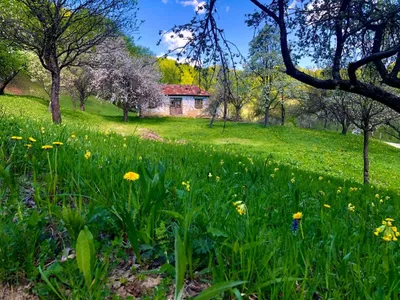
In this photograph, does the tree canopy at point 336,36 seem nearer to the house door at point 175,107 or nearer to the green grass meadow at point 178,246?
the green grass meadow at point 178,246

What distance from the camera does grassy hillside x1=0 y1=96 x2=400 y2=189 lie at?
16417 mm

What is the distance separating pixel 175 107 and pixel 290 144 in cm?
3338

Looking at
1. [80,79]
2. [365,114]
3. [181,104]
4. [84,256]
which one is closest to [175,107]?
[181,104]

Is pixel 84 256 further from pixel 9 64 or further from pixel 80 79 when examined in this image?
pixel 80 79

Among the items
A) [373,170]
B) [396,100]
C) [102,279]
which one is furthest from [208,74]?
[373,170]

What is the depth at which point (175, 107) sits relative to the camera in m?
54.3

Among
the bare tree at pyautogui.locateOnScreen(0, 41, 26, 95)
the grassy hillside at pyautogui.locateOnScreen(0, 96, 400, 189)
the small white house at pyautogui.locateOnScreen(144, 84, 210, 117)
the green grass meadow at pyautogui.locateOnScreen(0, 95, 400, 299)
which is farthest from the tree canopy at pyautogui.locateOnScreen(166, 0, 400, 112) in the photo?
the small white house at pyautogui.locateOnScreen(144, 84, 210, 117)

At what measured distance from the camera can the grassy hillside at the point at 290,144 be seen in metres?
16.4

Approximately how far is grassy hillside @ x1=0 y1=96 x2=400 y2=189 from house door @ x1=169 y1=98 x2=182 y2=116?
62.0ft

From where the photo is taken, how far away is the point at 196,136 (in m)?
27.2

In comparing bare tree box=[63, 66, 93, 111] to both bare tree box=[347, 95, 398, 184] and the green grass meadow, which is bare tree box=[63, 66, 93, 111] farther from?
the green grass meadow

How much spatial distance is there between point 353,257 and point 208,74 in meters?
4.65

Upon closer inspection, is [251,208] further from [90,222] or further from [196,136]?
[196,136]

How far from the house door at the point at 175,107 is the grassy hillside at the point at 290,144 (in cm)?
1888
